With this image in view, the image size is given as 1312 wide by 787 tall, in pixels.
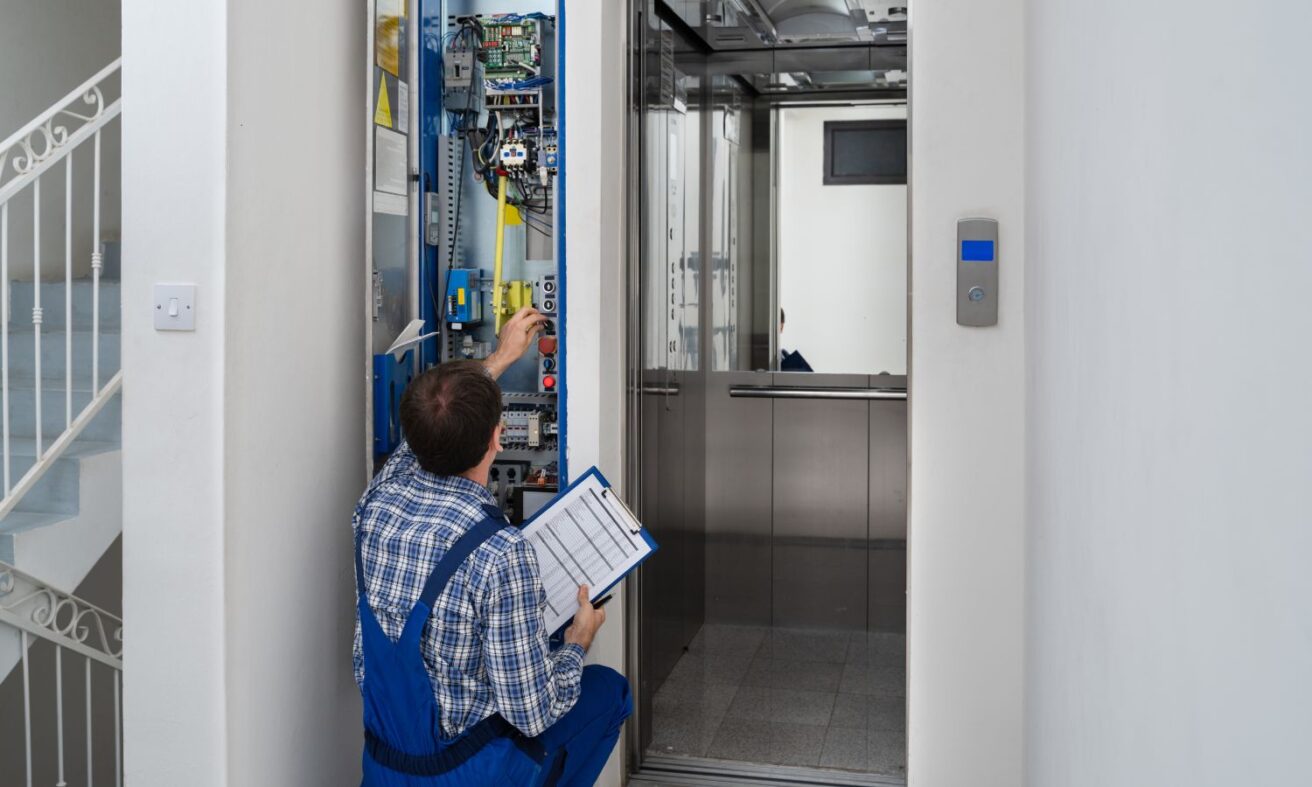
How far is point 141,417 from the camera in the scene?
8.97 feet

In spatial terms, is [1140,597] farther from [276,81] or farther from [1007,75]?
[276,81]

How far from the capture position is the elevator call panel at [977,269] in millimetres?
2902

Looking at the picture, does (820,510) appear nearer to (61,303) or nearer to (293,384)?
(293,384)

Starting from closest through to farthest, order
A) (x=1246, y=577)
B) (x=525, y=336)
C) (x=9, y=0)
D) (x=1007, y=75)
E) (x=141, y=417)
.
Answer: (x=1246, y=577) < (x=141, y=417) < (x=1007, y=75) < (x=525, y=336) < (x=9, y=0)

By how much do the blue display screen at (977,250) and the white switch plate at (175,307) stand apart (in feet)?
5.99

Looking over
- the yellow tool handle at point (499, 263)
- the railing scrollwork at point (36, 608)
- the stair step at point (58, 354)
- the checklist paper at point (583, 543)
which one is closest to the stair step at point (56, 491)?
the railing scrollwork at point (36, 608)

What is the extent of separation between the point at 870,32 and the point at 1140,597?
405 centimetres

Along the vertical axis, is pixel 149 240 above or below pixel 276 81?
below

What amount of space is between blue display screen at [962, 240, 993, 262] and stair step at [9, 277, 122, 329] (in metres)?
3.22

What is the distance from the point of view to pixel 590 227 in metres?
3.20

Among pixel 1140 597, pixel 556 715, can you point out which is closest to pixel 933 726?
pixel 556 715

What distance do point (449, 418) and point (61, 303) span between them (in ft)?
9.23

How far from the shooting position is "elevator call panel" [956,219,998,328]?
2902 millimetres

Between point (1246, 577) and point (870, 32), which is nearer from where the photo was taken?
point (1246, 577)
